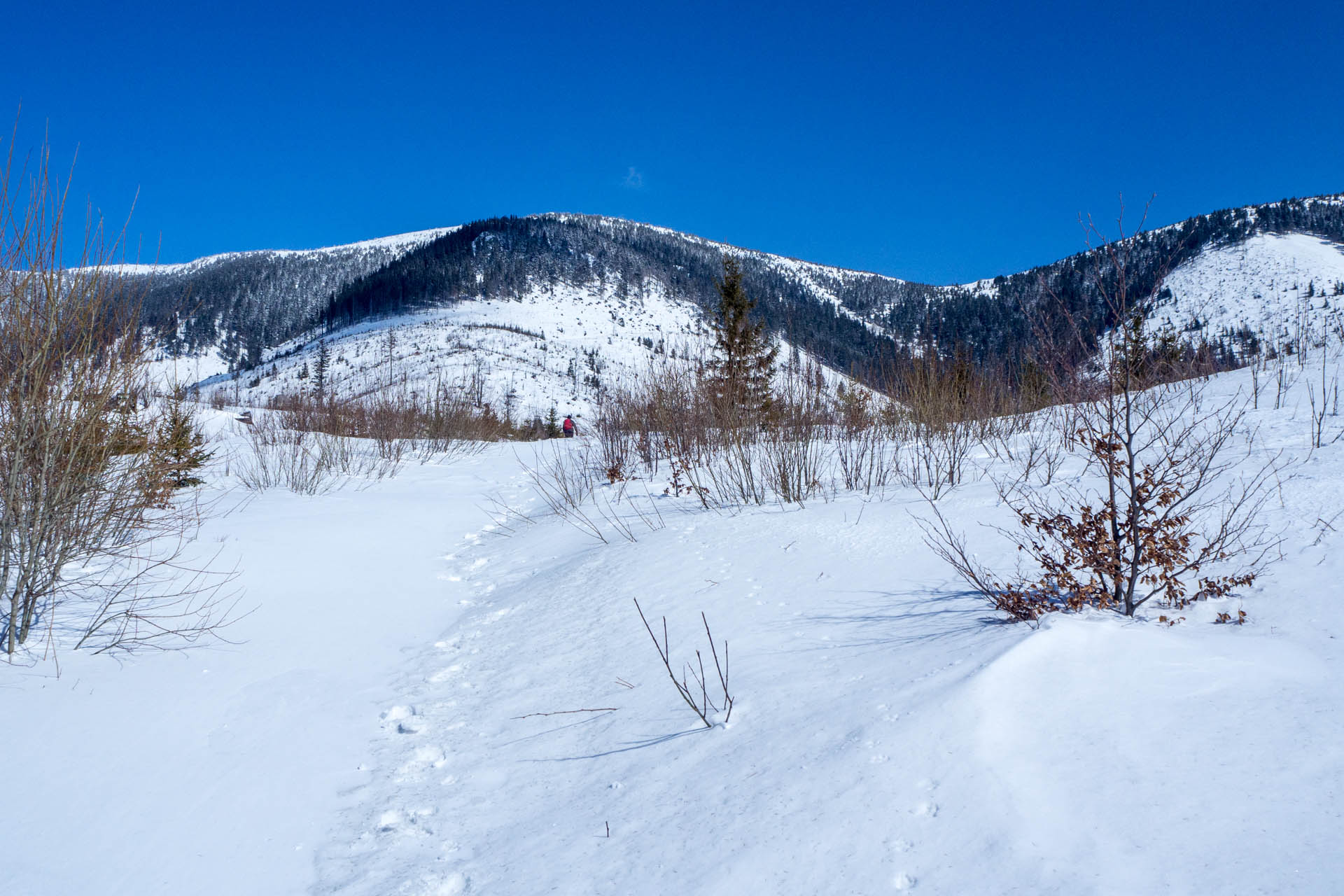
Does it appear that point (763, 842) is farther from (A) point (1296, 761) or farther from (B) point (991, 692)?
(A) point (1296, 761)

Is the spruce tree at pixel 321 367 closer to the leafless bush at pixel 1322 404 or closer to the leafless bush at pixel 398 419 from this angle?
the leafless bush at pixel 398 419

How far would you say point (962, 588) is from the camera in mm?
2797

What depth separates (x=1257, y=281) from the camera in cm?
8444

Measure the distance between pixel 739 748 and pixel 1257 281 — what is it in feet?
381

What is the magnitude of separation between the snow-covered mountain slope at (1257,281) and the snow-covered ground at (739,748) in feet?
273

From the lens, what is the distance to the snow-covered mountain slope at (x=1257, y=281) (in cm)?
7331

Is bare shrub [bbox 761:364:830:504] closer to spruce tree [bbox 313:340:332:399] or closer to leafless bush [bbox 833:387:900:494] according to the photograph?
leafless bush [bbox 833:387:900:494]

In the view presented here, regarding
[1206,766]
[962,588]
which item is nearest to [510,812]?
[1206,766]

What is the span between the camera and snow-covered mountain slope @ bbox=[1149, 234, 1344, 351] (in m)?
73.3

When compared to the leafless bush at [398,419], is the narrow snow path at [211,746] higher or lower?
lower

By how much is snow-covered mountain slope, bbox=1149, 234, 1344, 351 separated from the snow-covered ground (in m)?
83.3

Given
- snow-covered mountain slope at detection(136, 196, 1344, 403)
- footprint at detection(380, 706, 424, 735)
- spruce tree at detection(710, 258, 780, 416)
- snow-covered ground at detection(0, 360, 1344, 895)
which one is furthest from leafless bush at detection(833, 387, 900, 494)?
snow-covered mountain slope at detection(136, 196, 1344, 403)

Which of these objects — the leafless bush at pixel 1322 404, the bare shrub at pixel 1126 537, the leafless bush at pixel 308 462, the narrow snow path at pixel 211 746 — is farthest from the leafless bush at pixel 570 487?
the leafless bush at pixel 1322 404

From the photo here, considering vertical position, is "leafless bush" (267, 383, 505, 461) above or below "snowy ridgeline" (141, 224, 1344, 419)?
below
